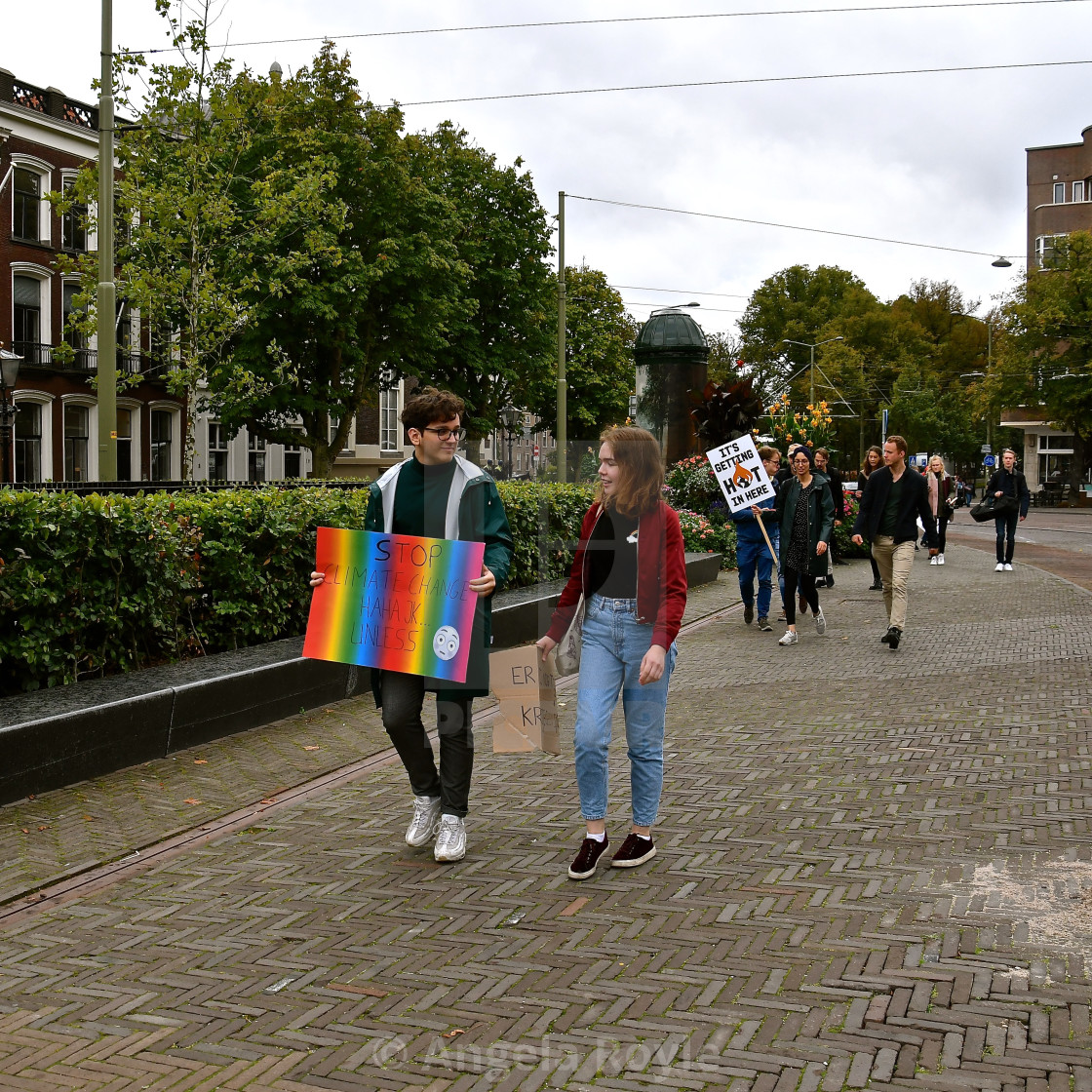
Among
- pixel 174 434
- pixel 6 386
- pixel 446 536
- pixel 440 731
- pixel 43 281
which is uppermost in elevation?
pixel 43 281

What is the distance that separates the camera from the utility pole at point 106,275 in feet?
52.2

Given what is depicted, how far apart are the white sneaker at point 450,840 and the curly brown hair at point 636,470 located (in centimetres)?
141

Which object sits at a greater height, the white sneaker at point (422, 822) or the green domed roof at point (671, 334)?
the green domed roof at point (671, 334)

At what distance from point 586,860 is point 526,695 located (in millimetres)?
673

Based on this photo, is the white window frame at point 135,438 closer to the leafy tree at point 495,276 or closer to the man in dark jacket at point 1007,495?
the leafy tree at point 495,276

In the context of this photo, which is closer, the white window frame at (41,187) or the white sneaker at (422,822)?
the white sneaker at (422,822)

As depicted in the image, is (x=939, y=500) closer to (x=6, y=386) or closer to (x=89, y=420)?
(x=6, y=386)

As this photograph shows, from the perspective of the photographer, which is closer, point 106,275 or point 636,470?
point 636,470

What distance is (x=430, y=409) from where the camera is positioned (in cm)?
481

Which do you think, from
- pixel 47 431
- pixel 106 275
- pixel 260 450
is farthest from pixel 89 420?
pixel 106 275

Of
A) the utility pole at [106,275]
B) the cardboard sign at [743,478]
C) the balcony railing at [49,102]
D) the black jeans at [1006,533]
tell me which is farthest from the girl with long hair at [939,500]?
the balcony railing at [49,102]

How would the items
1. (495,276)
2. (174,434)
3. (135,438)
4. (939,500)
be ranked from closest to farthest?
1. (939,500)
2. (495,276)
3. (135,438)
4. (174,434)

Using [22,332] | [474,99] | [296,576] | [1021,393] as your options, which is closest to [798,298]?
[1021,393]

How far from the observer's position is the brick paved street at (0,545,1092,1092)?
3.27m
